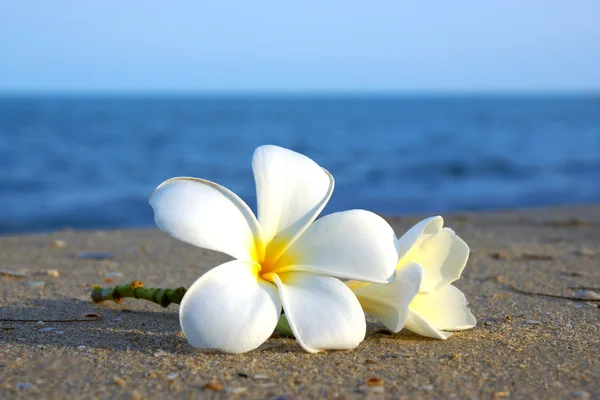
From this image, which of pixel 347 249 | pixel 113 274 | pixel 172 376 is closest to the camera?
pixel 172 376

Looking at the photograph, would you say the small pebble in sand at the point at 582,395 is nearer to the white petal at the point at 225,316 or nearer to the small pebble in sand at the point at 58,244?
the white petal at the point at 225,316

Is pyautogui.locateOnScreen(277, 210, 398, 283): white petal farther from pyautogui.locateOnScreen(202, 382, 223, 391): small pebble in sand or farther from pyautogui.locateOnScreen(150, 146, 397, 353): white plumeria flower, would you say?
pyautogui.locateOnScreen(202, 382, 223, 391): small pebble in sand

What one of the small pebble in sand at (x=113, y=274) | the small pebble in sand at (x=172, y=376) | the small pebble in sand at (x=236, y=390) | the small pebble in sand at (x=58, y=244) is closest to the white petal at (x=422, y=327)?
the small pebble in sand at (x=236, y=390)

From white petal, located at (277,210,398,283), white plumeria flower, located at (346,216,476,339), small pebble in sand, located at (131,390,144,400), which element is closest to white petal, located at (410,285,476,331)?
white plumeria flower, located at (346,216,476,339)

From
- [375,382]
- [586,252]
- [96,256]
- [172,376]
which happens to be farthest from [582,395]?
[96,256]

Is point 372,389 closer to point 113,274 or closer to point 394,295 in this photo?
point 394,295

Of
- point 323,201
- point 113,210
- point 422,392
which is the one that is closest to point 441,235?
point 323,201
